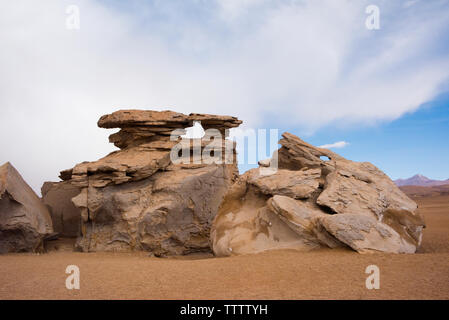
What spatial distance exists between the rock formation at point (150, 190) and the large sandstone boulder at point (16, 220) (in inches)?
51.4

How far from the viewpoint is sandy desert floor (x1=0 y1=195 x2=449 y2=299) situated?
389 centimetres

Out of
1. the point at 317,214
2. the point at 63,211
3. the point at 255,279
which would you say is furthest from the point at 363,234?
the point at 63,211

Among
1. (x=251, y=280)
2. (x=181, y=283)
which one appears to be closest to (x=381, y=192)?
(x=251, y=280)

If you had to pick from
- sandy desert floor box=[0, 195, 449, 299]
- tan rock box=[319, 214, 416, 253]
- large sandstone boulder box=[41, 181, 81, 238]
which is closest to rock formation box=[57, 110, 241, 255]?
large sandstone boulder box=[41, 181, 81, 238]

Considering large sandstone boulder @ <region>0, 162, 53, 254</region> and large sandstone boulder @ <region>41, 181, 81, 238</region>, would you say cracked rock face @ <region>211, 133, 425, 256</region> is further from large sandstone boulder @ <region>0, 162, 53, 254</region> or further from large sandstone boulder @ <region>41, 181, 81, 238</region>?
large sandstone boulder @ <region>41, 181, 81, 238</region>

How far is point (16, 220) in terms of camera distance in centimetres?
954

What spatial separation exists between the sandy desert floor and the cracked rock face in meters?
0.51

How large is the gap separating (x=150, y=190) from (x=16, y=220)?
409cm

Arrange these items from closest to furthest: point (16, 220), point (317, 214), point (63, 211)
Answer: point (317, 214), point (16, 220), point (63, 211)

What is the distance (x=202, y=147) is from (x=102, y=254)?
5168mm

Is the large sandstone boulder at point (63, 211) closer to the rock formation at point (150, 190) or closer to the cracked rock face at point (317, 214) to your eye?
the rock formation at point (150, 190)

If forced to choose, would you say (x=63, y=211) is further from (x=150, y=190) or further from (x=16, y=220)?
(x=150, y=190)

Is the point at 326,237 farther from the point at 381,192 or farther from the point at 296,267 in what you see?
the point at 381,192

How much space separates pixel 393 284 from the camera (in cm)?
402
